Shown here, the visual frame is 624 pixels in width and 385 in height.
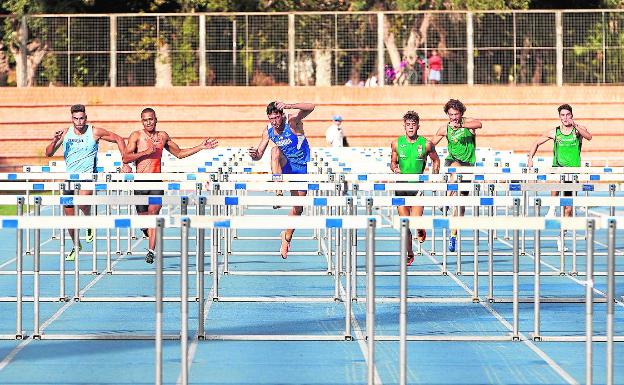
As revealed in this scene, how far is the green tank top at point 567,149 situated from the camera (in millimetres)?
21797

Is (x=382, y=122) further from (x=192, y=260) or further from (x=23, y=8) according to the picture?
(x=192, y=260)

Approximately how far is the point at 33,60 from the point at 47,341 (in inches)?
1323

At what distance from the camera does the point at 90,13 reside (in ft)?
160

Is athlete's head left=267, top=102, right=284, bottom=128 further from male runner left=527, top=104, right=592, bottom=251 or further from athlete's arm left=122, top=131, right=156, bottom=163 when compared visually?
male runner left=527, top=104, right=592, bottom=251

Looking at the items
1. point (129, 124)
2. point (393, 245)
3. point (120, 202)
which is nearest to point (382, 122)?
point (129, 124)

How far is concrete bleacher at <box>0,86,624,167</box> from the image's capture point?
1746 inches

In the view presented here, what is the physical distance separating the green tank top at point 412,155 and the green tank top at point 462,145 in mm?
3161

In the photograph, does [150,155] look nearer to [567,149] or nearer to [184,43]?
[567,149]

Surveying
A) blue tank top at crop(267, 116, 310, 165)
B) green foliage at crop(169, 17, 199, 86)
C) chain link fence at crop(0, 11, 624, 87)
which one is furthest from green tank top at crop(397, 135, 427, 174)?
green foliage at crop(169, 17, 199, 86)

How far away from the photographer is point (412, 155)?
61.1 feet

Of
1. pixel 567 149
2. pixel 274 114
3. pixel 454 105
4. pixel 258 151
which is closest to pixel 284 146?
pixel 274 114

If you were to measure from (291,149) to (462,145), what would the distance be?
3787 millimetres

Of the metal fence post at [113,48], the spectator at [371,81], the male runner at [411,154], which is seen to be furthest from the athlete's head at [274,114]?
the spectator at [371,81]

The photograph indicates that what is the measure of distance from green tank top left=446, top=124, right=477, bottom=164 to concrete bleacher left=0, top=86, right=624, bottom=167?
22415 mm
